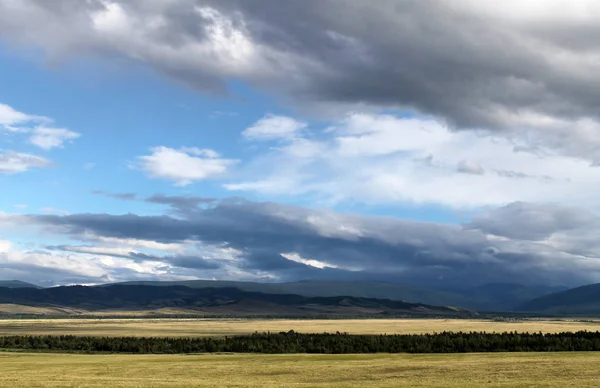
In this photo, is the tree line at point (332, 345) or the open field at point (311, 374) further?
the tree line at point (332, 345)

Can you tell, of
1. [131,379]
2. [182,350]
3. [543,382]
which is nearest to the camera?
[543,382]

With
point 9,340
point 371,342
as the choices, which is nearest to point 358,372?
point 371,342

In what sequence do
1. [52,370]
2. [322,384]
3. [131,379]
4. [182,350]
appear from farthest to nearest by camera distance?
[182,350] → [52,370] → [131,379] → [322,384]

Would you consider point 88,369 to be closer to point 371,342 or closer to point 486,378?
point 486,378

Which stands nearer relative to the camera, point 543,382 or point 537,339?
point 543,382

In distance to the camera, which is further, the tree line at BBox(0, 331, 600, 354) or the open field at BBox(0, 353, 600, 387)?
the tree line at BBox(0, 331, 600, 354)

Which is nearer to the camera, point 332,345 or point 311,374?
point 311,374

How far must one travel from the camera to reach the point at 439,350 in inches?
4673

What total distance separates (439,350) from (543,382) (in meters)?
65.7

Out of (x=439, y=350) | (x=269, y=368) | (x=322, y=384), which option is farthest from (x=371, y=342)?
(x=322, y=384)

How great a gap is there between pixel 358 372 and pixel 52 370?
33.8m

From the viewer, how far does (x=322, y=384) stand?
57.9 m

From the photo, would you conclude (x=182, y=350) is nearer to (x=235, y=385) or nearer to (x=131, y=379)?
(x=131, y=379)

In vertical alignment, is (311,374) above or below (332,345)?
below
